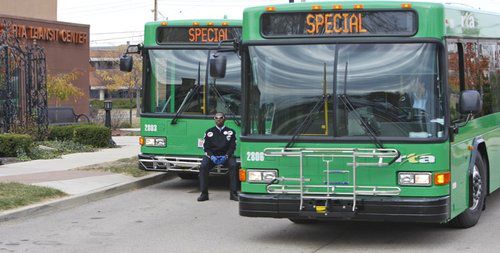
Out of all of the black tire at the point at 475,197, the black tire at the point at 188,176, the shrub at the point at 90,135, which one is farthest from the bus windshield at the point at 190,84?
the shrub at the point at 90,135

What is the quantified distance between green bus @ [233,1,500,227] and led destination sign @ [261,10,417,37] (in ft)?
0.04

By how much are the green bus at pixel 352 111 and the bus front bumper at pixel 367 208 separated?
1 centimetres

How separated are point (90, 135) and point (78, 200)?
971 centimetres

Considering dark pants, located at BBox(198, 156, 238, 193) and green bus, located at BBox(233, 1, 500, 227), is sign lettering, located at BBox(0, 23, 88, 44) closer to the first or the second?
dark pants, located at BBox(198, 156, 238, 193)

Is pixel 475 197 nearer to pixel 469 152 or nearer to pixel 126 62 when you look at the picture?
pixel 469 152

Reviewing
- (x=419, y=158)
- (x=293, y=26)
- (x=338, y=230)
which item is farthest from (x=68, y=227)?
(x=419, y=158)

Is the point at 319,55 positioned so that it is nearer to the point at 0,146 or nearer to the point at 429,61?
the point at 429,61

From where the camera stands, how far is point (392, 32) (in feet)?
29.1

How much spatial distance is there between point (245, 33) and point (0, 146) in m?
11.3

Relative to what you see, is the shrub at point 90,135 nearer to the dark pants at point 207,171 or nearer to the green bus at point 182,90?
the green bus at point 182,90

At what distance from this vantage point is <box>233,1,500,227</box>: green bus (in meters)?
8.68

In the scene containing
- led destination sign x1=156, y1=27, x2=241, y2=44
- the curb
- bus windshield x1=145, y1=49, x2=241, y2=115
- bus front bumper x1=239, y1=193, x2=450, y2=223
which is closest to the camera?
bus front bumper x1=239, y1=193, x2=450, y2=223

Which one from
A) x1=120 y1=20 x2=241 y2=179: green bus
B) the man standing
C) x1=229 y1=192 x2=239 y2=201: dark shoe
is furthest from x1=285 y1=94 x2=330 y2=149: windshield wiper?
x1=120 y1=20 x2=241 y2=179: green bus

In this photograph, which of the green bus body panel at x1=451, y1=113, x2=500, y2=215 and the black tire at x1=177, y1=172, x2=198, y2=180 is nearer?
the green bus body panel at x1=451, y1=113, x2=500, y2=215
